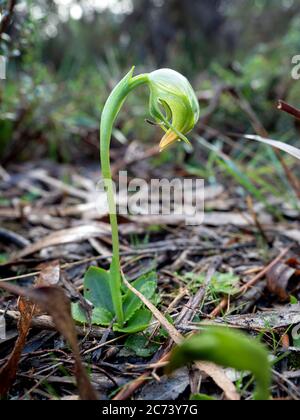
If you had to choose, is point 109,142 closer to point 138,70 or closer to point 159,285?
point 159,285

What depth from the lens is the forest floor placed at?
0.81 meters

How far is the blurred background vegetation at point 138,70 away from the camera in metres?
2.29

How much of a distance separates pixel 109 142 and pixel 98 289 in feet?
1.23

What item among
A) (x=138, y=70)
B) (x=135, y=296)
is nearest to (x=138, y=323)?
(x=135, y=296)

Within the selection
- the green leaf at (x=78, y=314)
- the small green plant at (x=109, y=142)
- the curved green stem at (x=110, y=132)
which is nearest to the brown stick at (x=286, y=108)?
the small green plant at (x=109, y=142)

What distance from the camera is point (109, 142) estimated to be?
0.92 metres

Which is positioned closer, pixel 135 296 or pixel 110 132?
pixel 110 132

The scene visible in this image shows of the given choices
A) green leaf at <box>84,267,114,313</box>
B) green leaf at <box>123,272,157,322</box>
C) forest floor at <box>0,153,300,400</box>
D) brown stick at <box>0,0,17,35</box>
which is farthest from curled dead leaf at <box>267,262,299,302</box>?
brown stick at <box>0,0,17,35</box>

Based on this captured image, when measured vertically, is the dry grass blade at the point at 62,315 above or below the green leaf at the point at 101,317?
above

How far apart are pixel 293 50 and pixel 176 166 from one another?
4.97 feet

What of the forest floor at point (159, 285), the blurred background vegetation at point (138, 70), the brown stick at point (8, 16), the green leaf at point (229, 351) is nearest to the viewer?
the green leaf at point (229, 351)

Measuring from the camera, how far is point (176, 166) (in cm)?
271

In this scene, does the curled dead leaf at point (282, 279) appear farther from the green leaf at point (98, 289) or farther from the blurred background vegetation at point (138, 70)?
the blurred background vegetation at point (138, 70)
